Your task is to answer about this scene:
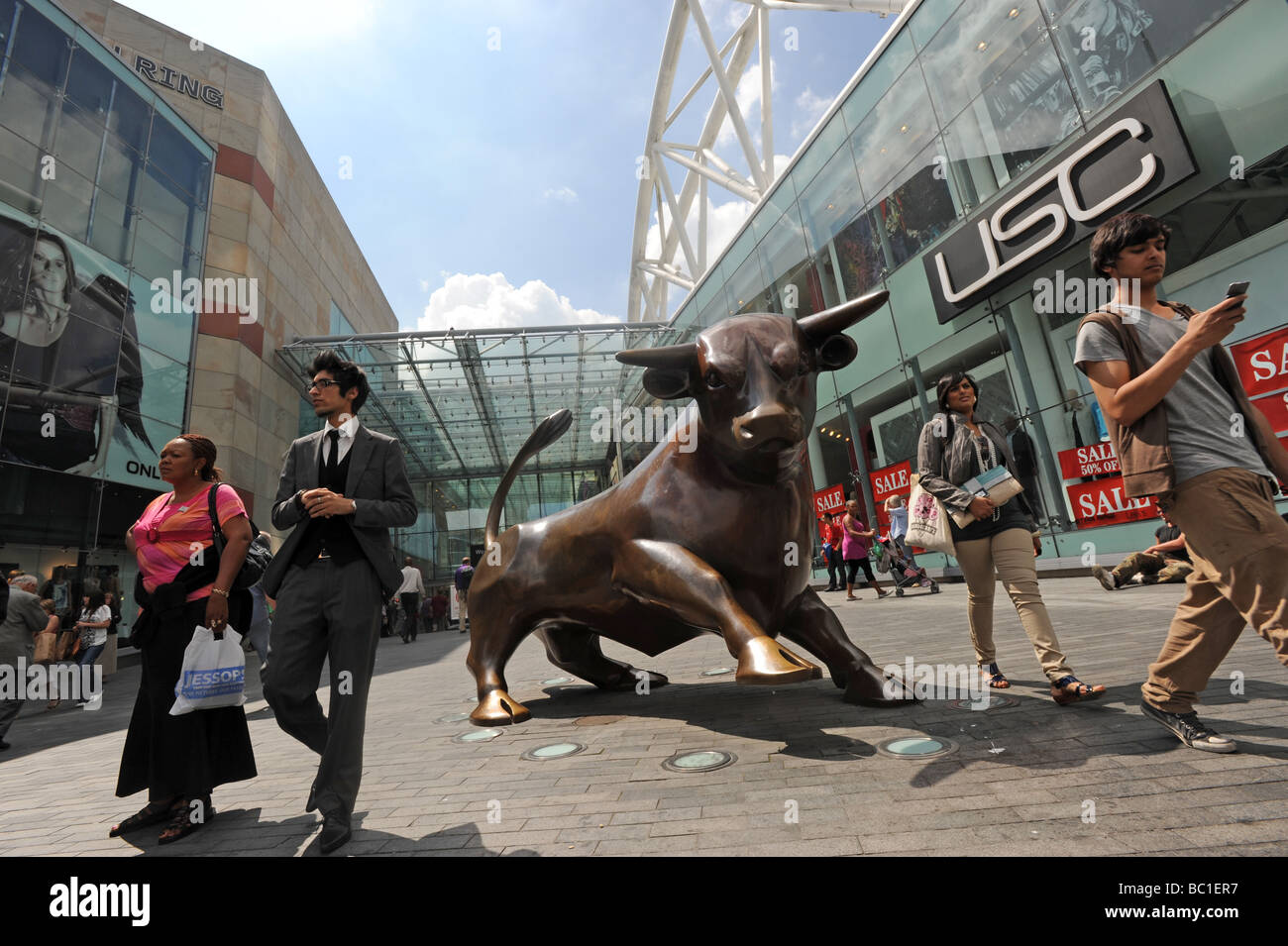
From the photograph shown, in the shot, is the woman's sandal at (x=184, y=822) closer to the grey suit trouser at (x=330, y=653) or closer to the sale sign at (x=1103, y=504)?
the grey suit trouser at (x=330, y=653)

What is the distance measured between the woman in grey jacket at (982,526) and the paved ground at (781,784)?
337 mm

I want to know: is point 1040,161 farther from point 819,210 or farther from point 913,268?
point 819,210

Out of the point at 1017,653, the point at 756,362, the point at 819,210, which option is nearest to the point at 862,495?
the point at 819,210

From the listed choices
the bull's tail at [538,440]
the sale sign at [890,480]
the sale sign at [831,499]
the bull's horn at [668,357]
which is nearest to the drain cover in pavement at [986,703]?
the bull's horn at [668,357]

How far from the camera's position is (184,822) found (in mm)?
2652

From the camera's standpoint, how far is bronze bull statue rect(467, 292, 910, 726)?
2965mm

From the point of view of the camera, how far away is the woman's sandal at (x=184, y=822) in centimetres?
258

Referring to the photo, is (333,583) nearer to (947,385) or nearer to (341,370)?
(341,370)

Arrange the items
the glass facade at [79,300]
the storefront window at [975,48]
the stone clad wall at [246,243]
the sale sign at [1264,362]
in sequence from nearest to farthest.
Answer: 1. the sale sign at [1264,362]
2. the storefront window at [975,48]
3. the glass facade at [79,300]
4. the stone clad wall at [246,243]

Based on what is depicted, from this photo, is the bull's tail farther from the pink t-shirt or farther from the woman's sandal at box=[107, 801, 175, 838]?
the woman's sandal at box=[107, 801, 175, 838]

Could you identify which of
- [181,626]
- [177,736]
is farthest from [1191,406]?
[177,736]

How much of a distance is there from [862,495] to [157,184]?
19247 millimetres

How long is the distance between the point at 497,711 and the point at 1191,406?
149 inches

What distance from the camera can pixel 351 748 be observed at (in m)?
2.40
